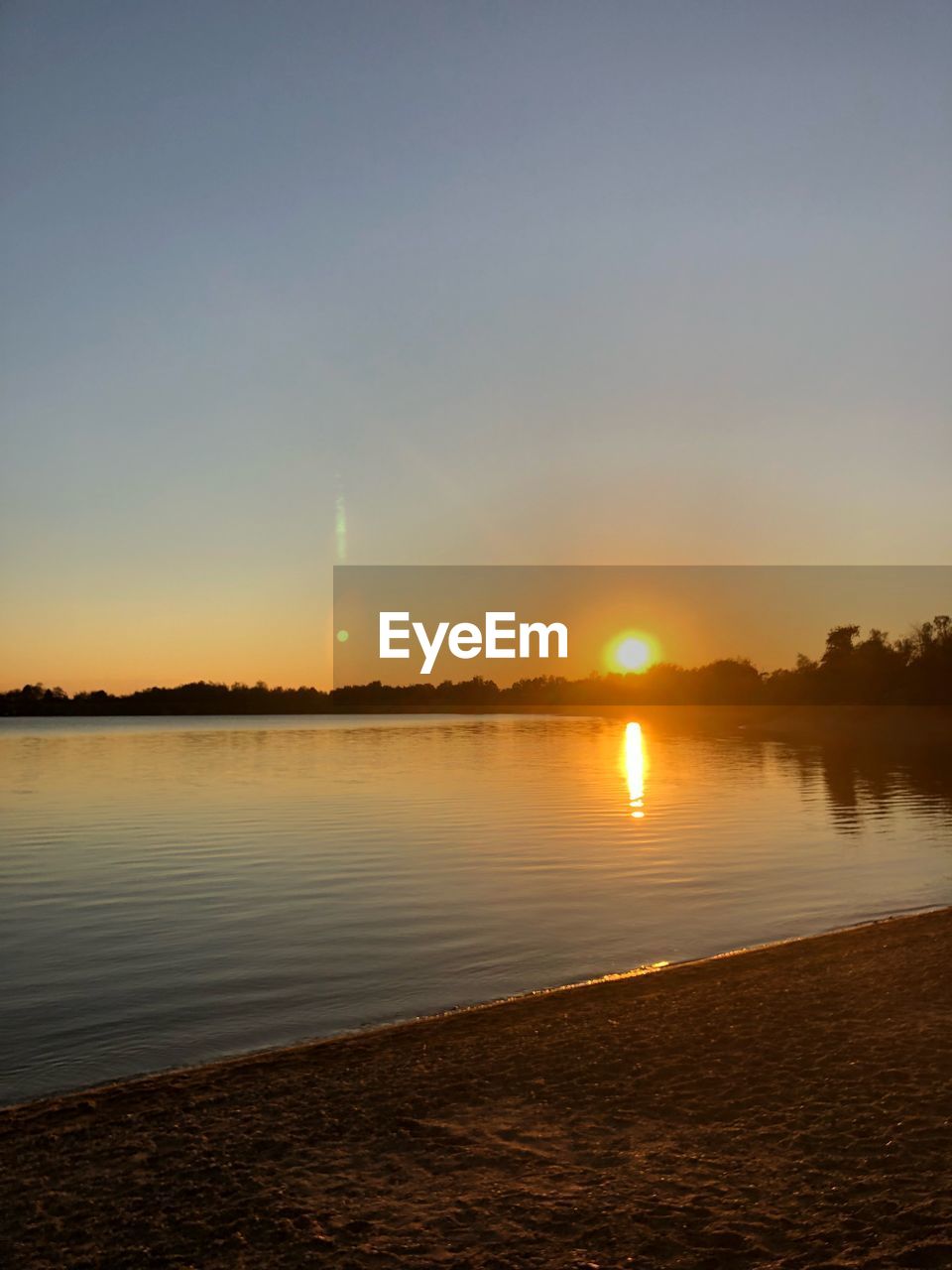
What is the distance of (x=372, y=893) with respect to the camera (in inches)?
742

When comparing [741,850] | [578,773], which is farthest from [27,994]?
[578,773]

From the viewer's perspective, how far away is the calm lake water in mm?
11547

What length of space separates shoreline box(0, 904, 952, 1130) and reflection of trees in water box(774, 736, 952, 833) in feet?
47.1

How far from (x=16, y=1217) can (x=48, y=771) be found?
5067 cm

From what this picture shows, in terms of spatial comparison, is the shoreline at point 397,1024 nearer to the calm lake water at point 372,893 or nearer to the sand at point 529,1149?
the sand at point 529,1149

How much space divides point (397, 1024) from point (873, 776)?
41739mm

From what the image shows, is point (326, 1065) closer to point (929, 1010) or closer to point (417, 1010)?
point (417, 1010)

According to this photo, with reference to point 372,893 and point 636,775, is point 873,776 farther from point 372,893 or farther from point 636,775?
point 372,893

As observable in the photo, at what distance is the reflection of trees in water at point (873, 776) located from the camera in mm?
32344

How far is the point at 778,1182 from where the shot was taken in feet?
20.9

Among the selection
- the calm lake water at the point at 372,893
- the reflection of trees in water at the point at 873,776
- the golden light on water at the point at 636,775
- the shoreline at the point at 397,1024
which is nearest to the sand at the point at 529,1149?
the shoreline at the point at 397,1024

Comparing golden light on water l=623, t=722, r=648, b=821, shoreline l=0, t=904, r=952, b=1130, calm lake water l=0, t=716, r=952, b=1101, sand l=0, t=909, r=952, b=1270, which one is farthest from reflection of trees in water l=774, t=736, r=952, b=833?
sand l=0, t=909, r=952, b=1270

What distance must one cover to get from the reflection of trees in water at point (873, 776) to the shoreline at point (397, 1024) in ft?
47.1

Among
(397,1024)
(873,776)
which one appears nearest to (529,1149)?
(397,1024)
